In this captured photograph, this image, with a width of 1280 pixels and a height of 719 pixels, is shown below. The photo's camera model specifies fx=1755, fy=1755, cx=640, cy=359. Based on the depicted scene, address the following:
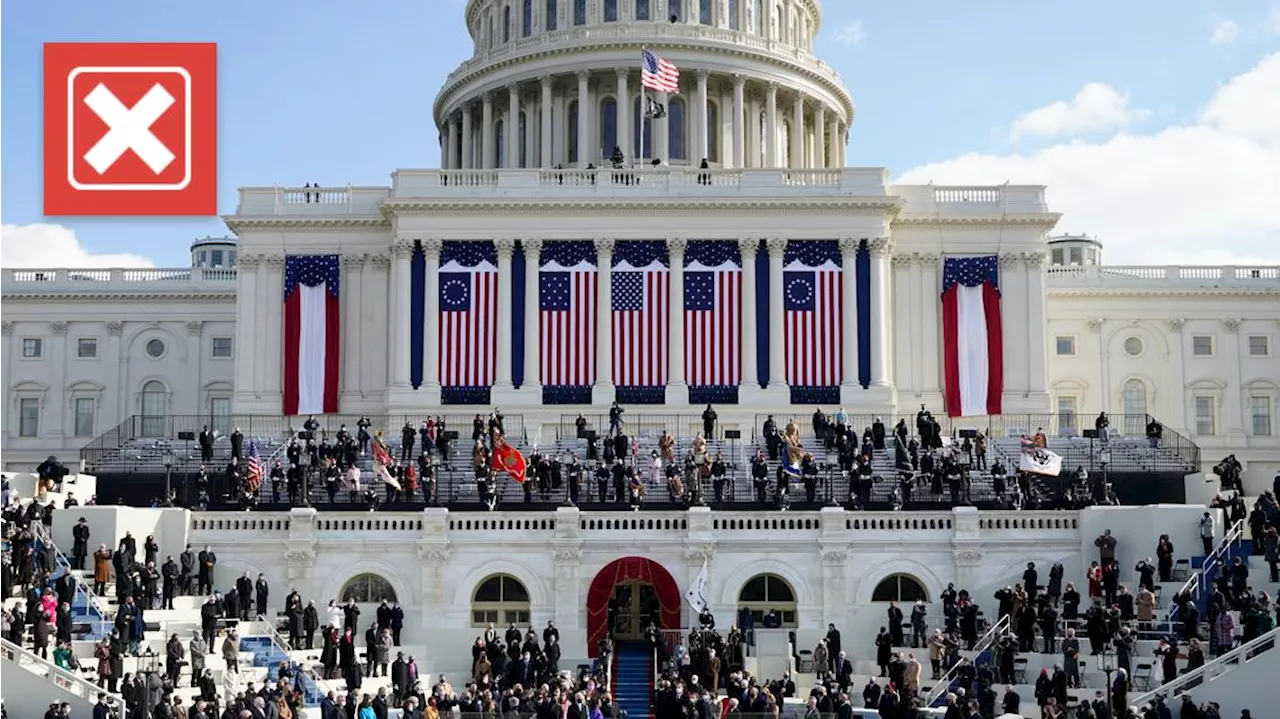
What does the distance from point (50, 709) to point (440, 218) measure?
39643 mm

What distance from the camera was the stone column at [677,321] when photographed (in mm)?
72250

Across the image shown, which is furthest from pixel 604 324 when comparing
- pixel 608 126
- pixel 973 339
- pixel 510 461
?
pixel 608 126

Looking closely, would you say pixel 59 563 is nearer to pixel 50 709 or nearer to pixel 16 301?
pixel 50 709

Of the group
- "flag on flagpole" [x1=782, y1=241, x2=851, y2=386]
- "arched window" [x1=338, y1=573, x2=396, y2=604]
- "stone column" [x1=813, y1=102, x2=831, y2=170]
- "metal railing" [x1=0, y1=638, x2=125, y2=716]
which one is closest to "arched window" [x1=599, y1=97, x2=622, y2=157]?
"stone column" [x1=813, y1=102, x2=831, y2=170]

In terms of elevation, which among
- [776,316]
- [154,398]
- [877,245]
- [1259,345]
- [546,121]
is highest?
[546,121]

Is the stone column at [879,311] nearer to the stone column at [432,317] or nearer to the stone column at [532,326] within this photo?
the stone column at [532,326]

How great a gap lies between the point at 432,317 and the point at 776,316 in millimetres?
14293

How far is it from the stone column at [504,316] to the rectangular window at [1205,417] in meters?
36.8

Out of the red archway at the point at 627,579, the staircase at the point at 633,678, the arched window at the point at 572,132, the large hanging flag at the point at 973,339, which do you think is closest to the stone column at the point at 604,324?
the large hanging flag at the point at 973,339

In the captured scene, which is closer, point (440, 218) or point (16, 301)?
point (440, 218)

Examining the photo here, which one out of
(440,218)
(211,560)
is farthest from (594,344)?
(211,560)

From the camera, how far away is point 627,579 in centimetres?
5044

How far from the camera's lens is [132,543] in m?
46.7

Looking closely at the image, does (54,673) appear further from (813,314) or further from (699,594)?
(813,314)
